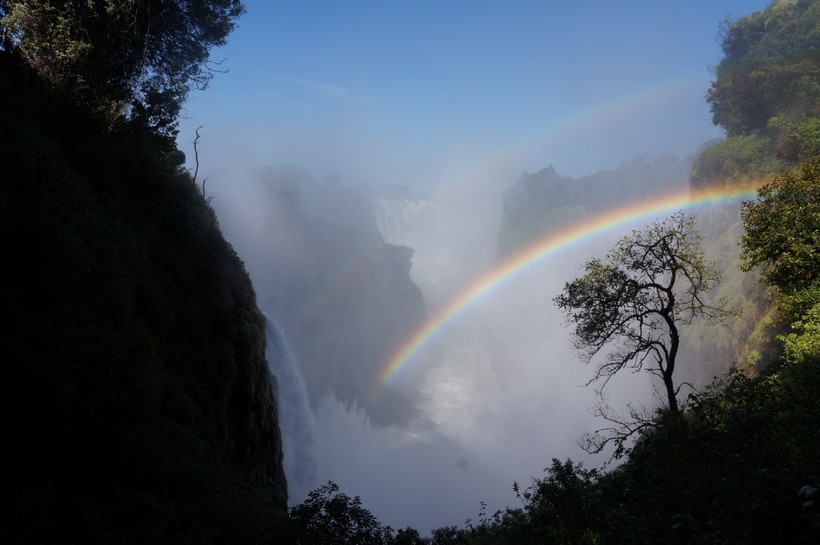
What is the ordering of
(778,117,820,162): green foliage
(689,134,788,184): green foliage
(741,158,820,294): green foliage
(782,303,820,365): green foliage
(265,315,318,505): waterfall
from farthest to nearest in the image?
1. (689,134,788,184): green foliage
2. (265,315,318,505): waterfall
3. (778,117,820,162): green foliage
4. (741,158,820,294): green foliage
5. (782,303,820,365): green foliage

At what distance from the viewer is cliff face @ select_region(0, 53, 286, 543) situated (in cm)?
652

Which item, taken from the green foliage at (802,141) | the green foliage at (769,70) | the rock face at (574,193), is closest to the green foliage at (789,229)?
the green foliage at (802,141)

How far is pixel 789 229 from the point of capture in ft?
44.9

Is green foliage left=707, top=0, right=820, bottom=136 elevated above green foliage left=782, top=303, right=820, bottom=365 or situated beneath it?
elevated above

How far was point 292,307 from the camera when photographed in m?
94.1

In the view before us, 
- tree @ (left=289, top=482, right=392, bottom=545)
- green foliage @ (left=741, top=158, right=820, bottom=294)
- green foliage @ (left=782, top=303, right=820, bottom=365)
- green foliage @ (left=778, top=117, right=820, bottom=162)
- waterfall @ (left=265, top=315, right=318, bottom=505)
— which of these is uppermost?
green foliage @ (left=778, top=117, right=820, bottom=162)

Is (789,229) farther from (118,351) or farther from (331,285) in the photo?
(331,285)

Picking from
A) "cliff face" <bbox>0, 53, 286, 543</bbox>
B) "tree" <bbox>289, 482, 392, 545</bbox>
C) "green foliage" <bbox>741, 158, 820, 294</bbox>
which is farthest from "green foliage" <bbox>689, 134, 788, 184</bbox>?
"cliff face" <bbox>0, 53, 286, 543</bbox>

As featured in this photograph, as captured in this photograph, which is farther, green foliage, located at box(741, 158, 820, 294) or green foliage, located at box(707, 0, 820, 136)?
green foliage, located at box(707, 0, 820, 136)

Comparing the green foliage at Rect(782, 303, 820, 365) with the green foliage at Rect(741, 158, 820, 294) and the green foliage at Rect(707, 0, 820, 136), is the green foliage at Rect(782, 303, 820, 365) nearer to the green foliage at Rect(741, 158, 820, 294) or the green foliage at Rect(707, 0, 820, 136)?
the green foliage at Rect(741, 158, 820, 294)

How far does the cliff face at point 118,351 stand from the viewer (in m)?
6.52

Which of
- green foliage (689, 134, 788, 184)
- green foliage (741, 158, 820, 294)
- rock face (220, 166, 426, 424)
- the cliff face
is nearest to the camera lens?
the cliff face

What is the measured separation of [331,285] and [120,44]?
82890 millimetres

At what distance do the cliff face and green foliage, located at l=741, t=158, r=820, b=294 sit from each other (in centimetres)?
1569
